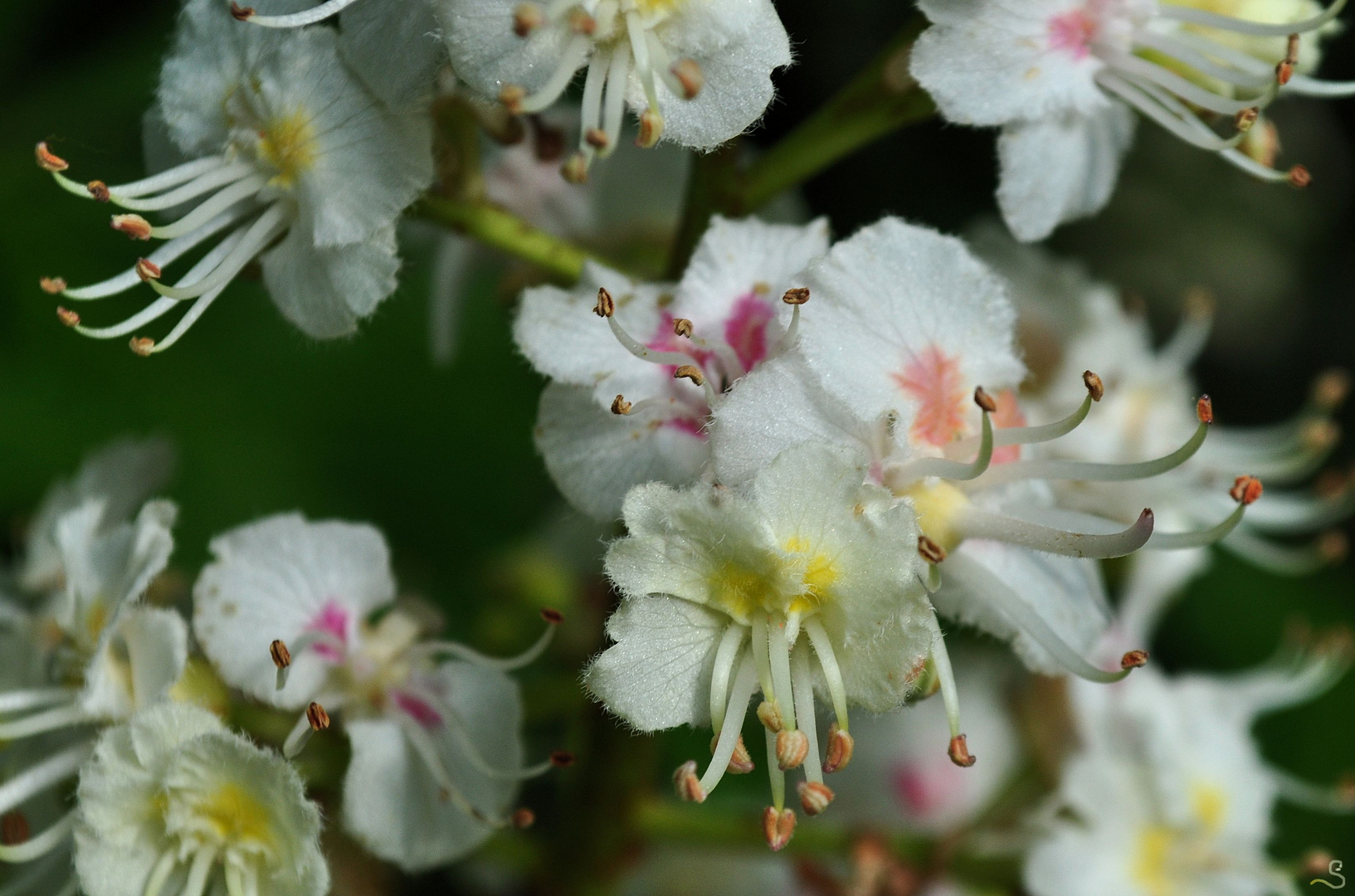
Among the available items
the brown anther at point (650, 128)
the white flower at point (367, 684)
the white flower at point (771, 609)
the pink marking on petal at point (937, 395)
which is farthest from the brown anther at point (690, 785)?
the brown anther at point (650, 128)

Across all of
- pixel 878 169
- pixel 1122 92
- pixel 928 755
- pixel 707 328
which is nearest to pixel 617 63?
pixel 707 328

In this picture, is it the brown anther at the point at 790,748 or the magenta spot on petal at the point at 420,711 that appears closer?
the brown anther at the point at 790,748

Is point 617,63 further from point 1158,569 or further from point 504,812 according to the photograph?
point 1158,569

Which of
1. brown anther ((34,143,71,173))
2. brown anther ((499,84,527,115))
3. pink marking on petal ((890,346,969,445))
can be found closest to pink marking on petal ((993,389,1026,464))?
pink marking on petal ((890,346,969,445))

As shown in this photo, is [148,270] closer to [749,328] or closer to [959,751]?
[749,328]

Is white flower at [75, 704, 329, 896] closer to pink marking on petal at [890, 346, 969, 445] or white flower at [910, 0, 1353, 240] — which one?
pink marking on petal at [890, 346, 969, 445]

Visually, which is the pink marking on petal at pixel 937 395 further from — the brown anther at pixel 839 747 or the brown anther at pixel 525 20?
the brown anther at pixel 525 20

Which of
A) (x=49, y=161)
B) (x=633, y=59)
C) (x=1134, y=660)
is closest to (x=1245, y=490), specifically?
(x=1134, y=660)
